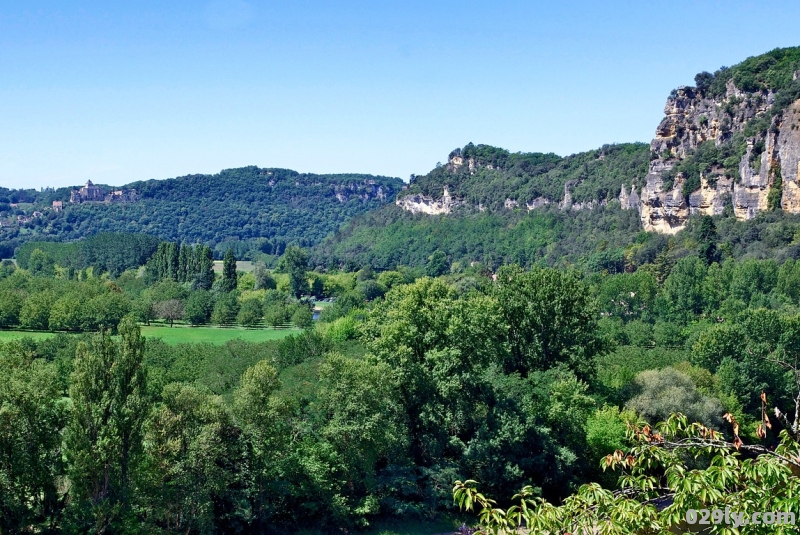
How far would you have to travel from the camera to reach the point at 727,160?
4847 inches

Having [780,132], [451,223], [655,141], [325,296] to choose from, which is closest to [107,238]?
[325,296]

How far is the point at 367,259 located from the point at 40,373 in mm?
162893

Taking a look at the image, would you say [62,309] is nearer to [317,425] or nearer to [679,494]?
[317,425]

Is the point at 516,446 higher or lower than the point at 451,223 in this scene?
lower

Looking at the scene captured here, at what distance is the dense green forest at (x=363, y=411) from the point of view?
2819 centimetres

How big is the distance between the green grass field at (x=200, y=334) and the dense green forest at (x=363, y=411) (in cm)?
2304

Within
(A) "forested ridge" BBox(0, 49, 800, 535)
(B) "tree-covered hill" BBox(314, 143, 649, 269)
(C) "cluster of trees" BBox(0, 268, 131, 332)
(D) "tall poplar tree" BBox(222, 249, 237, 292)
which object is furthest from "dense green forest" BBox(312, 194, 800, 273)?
Result: (C) "cluster of trees" BBox(0, 268, 131, 332)

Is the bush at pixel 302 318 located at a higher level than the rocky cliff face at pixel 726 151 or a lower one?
lower

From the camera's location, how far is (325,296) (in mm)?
148375

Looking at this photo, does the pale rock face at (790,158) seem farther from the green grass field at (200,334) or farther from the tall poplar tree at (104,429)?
the tall poplar tree at (104,429)

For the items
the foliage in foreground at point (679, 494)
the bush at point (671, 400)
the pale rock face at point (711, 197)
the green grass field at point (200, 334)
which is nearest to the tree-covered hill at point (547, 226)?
the pale rock face at point (711, 197)

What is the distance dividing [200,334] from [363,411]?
60973mm

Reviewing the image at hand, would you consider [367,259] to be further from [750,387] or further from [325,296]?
[750,387]

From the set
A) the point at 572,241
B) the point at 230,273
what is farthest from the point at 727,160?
the point at 230,273
